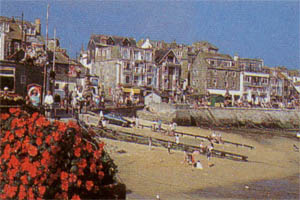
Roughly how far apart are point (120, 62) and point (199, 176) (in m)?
54.8

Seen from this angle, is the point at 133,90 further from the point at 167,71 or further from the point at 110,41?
the point at 110,41

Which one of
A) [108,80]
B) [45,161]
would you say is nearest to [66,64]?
[108,80]

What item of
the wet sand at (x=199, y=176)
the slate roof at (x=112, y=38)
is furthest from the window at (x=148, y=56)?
the wet sand at (x=199, y=176)

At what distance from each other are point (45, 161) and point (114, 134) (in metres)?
23.5

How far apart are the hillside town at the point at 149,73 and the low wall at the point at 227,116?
2887 mm

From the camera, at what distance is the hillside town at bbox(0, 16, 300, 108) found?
65.2 meters

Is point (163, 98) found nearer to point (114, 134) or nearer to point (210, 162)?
point (114, 134)

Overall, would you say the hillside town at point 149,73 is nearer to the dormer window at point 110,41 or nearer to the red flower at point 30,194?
the dormer window at point 110,41

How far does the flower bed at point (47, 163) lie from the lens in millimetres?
7402

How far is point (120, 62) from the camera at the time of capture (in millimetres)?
74562

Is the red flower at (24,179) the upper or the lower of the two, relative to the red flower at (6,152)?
lower

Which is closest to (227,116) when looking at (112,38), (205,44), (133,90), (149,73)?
(133,90)

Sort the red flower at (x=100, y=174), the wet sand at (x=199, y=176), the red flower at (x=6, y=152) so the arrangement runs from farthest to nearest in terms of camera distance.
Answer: the wet sand at (x=199, y=176), the red flower at (x=100, y=174), the red flower at (x=6, y=152)

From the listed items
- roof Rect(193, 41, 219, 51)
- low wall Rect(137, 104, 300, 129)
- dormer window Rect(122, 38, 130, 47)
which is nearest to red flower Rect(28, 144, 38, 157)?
low wall Rect(137, 104, 300, 129)
